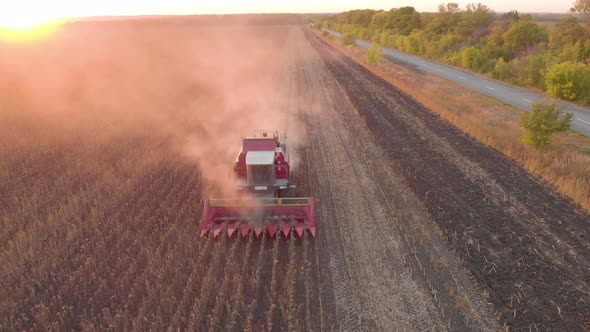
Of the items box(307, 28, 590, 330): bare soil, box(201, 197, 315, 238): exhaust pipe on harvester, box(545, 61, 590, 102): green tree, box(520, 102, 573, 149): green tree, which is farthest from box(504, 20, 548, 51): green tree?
box(201, 197, 315, 238): exhaust pipe on harvester

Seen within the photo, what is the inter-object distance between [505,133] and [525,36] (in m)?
34.3

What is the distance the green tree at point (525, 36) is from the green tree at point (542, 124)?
3469 cm

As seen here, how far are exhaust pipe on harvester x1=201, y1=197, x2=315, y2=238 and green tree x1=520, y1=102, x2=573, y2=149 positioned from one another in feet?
44.3

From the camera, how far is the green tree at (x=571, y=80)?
1070 inches

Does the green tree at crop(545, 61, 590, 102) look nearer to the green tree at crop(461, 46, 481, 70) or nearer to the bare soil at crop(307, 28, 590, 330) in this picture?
the bare soil at crop(307, 28, 590, 330)

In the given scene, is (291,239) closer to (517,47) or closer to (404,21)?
(517,47)

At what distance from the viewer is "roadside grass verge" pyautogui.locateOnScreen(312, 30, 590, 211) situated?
15.4m

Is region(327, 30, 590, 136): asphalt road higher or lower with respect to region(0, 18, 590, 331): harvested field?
higher

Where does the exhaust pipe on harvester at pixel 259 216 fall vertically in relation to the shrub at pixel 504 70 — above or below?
below

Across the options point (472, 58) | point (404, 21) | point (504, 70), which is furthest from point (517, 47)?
point (404, 21)

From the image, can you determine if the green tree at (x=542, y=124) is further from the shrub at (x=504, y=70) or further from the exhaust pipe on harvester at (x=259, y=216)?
the shrub at (x=504, y=70)

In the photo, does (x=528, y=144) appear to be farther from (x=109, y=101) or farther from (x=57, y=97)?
(x=57, y=97)

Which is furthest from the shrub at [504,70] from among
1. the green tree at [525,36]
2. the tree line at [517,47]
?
the green tree at [525,36]

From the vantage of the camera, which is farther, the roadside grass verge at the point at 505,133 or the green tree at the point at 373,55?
the green tree at the point at 373,55
